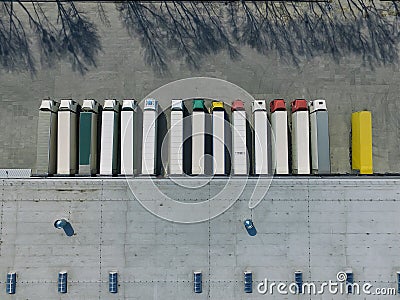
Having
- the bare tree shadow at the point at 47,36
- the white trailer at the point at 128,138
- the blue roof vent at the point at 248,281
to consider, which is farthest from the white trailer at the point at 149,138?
the blue roof vent at the point at 248,281

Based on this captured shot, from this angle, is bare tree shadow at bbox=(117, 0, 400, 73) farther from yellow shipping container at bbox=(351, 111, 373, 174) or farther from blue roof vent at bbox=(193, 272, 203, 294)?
blue roof vent at bbox=(193, 272, 203, 294)

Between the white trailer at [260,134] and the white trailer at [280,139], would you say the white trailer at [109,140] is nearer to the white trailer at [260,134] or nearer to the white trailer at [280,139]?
the white trailer at [260,134]

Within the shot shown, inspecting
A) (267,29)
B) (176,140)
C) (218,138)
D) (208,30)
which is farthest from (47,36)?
(267,29)

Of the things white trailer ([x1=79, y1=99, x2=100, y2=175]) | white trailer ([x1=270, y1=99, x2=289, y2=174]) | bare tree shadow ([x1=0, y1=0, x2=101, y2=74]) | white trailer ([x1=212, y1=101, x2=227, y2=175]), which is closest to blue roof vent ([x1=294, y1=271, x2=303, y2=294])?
white trailer ([x1=270, y1=99, x2=289, y2=174])

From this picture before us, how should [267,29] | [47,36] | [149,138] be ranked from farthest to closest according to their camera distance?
[267,29] → [47,36] → [149,138]

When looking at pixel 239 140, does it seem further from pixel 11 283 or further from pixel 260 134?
pixel 11 283
